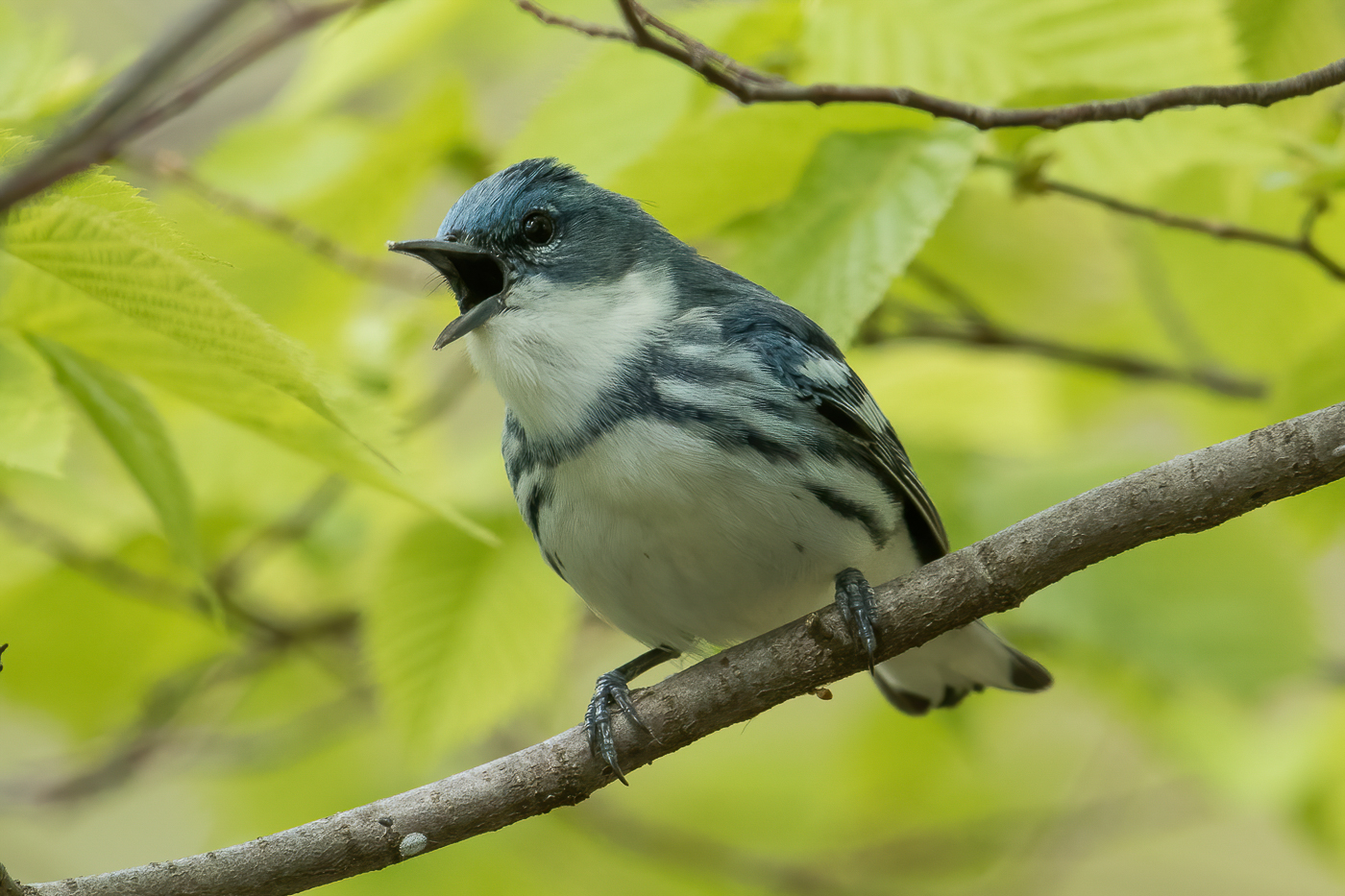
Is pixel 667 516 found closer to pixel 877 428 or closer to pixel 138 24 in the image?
pixel 877 428

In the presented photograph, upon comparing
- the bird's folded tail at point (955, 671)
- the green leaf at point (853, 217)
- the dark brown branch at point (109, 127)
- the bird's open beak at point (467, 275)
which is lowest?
the bird's folded tail at point (955, 671)

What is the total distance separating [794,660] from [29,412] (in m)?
1.03

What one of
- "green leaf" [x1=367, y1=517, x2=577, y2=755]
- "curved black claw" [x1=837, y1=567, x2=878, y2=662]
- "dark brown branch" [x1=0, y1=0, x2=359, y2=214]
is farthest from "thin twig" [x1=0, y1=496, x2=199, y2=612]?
"dark brown branch" [x1=0, y1=0, x2=359, y2=214]

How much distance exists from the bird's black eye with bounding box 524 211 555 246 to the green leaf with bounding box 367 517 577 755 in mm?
622

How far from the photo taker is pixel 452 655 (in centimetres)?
223

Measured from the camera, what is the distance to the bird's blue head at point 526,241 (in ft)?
6.47

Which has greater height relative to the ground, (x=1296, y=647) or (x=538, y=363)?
(x=538, y=363)

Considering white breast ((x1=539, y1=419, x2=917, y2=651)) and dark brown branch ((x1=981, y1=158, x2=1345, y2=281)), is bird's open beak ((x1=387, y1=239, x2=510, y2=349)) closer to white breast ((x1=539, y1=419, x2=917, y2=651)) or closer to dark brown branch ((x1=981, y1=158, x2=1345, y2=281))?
white breast ((x1=539, y1=419, x2=917, y2=651))

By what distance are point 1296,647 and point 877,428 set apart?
1021 millimetres

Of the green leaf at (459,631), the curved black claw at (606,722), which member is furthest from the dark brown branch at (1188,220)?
the green leaf at (459,631)

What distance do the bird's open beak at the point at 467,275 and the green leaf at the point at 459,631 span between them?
1.68 feet

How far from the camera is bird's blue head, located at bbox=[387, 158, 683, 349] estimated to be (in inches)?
77.6

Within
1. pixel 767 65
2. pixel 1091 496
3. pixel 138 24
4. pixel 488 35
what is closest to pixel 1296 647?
pixel 1091 496

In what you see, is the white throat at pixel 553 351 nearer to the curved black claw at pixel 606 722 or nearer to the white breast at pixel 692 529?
the white breast at pixel 692 529
